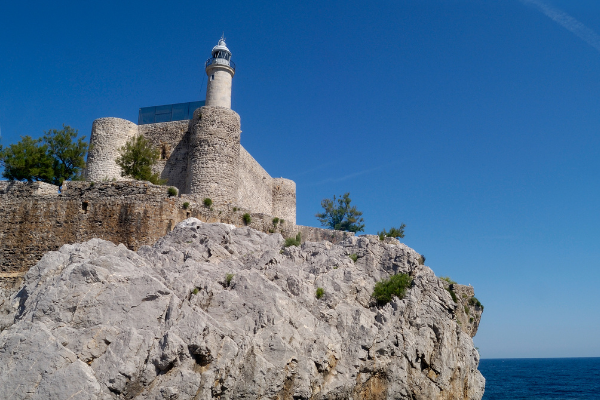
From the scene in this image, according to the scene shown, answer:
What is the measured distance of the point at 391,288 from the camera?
49.9 ft

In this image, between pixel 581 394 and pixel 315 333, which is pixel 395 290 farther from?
pixel 581 394

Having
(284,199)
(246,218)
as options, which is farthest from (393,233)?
(284,199)

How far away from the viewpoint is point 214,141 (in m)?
25.4

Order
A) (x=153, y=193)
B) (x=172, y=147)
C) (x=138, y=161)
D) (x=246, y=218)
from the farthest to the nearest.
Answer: (x=172, y=147)
(x=138, y=161)
(x=246, y=218)
(x=153, y=193)

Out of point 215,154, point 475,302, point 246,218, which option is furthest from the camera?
point 475,302

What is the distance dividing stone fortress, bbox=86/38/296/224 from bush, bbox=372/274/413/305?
10517 mm

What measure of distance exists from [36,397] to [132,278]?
3518 mm

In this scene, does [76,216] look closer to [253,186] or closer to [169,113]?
[253,186]

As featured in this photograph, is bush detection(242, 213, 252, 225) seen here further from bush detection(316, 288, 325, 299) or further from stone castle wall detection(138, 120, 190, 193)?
bush detection(316, 288, 325, 299)

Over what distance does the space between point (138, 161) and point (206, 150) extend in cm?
359

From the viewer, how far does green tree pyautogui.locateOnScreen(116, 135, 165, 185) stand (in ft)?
84.0

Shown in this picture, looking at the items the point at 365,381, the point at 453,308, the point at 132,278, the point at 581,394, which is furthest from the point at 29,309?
the point at 581,394

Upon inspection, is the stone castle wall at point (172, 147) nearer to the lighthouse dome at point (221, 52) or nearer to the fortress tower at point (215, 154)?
the fortress tower at point (215, 154)

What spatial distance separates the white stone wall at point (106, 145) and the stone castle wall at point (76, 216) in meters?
7.17
